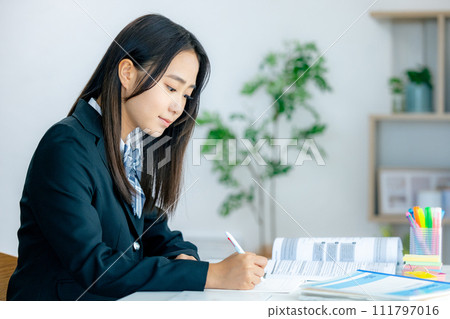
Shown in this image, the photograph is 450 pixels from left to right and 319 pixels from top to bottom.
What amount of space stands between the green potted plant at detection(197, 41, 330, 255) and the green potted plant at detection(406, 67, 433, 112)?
0.37 metres

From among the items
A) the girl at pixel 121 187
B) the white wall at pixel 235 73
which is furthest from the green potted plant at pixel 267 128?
the girl at pixel 121 187

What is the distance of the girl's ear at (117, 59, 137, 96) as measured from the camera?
3.13 ft

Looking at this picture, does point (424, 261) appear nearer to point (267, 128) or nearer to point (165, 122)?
point (165, 122)

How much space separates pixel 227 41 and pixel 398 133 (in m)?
0.92

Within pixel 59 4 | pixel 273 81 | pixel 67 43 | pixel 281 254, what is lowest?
pixel 281 254

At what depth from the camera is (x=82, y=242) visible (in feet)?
2.58

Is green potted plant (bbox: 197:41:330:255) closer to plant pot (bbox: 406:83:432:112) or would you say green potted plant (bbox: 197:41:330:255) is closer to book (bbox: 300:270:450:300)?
plant pot (bbox: 406:83:432:112)

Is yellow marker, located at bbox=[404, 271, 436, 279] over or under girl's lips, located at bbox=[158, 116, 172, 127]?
under

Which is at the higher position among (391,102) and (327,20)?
(327,20)

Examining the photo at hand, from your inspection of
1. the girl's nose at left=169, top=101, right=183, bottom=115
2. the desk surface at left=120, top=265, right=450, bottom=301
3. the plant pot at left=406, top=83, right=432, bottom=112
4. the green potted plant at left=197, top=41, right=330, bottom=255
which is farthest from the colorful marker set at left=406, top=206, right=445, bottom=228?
the plant pot at left=406, top=83, right=432, bottom=112

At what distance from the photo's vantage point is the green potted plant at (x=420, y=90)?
2.46m

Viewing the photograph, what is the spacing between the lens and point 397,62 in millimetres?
2600
